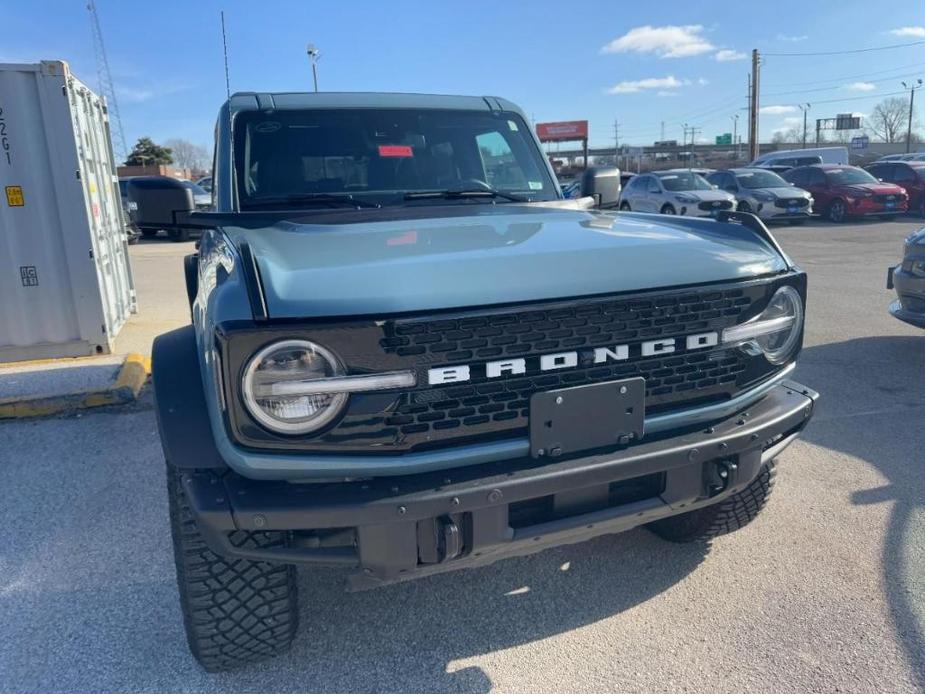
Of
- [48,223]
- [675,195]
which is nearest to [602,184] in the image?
[48,223]

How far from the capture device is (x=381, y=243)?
243cm

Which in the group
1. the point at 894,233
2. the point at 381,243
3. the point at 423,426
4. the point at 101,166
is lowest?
the point at 894,233

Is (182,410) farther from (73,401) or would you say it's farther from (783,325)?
(73,401)

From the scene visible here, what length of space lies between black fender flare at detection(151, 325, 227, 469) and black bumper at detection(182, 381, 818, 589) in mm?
77

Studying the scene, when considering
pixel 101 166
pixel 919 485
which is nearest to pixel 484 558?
pixel 919 485

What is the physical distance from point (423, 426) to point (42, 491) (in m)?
2.89

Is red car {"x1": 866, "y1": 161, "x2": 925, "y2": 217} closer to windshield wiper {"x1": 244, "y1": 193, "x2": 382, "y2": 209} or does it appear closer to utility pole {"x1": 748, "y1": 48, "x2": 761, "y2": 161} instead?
utility pole {"x1": 748, "y1": 48, "x2": 761, "y2": 161}

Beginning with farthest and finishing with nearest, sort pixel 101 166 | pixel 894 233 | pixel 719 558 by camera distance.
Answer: pixel 894 233 → pixel 101 166 → pixel 719 558

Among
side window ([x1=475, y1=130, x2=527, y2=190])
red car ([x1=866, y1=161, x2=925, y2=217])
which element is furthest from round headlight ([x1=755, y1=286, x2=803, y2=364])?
A: red car ([x1=866, y1=161, x2=925, y2=217])

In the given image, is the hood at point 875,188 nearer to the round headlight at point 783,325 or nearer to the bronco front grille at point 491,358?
the round headlight at point 783,325

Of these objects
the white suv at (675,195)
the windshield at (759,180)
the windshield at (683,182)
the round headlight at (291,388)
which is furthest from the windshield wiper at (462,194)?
the windshield at (759,180)

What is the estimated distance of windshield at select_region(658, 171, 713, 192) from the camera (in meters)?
18.1

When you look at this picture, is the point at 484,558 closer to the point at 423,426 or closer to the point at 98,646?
the point at 423,426

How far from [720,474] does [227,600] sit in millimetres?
1629
